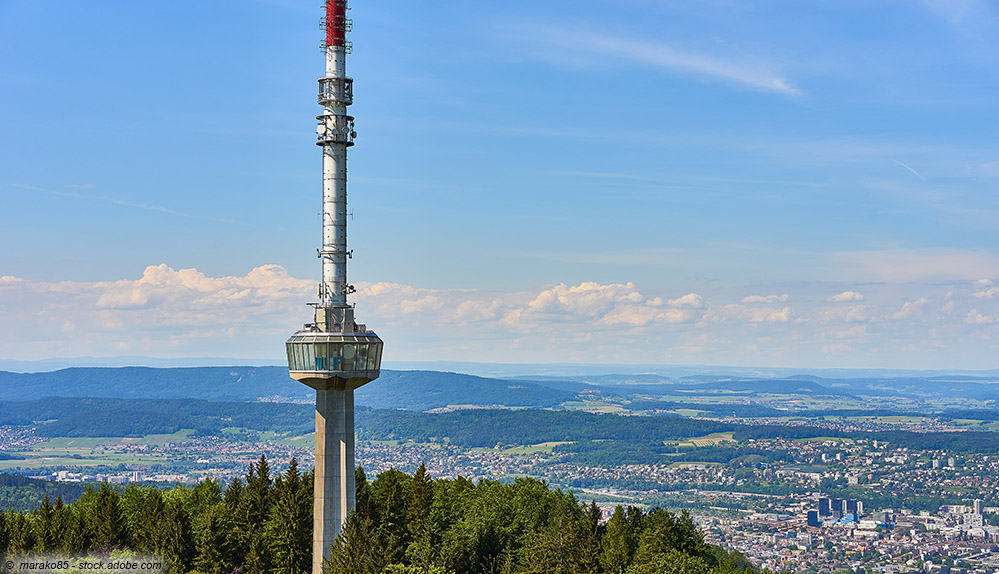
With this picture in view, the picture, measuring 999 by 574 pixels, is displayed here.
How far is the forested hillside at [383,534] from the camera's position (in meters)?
87.4

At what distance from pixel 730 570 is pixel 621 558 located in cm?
1416

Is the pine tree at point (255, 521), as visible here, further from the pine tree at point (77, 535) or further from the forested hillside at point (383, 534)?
the pine tree at point (77, 535)

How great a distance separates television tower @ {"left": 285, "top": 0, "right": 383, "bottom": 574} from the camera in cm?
8925

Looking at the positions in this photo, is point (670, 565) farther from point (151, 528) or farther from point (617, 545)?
point (151, 528)

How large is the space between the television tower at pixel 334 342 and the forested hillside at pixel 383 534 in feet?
11.9

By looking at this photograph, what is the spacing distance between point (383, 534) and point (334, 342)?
1877 cm

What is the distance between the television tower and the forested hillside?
3.62m

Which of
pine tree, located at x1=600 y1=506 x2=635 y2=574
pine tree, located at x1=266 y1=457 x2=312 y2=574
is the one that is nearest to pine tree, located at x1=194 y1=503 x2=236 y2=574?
pine tree, located at x1=266 y1=457 x2=312 y2=574

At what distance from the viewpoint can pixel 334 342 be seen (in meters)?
90.0

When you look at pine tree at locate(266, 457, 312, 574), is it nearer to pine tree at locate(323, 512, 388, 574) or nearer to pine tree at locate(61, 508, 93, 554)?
pine tree at locate(323, 512, 388, 574)

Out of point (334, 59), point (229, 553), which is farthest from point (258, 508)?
point (334, 59)

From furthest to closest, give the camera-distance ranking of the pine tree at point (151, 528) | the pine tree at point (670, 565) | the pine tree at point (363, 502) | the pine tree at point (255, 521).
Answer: the pine tree at point (363, 502) → the pine tree at point (151, 528) → the pine tree at point (255, 521) → the pine tree at point (670, 565)

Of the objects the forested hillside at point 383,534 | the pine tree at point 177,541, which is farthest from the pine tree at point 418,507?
the pine tree at point 177,541

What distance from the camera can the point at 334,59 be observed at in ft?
308
